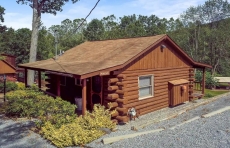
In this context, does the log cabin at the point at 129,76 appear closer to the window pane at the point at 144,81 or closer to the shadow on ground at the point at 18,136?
the window pane at the point at 144,81

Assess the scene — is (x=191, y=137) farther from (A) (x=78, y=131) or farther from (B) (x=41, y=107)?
(B) (x=41, y=107)

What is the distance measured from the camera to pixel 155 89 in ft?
40.4

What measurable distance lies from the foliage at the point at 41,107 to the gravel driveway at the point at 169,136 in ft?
2.66

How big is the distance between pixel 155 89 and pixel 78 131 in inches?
236

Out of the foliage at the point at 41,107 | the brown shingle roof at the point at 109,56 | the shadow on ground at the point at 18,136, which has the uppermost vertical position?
the brown shingle roof at the point at 109,56

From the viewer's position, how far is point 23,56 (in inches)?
1699

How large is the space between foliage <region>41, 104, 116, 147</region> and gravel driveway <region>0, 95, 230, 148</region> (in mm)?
259

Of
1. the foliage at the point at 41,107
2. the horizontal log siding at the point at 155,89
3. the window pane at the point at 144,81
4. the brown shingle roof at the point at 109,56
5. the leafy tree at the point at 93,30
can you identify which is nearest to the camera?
the foliage at the point at 41,107

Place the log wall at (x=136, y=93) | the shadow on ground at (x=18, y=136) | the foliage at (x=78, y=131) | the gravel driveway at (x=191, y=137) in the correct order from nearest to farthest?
the gravel driveway at (x=191, y=137) < the foliage at (x=78, y=131) < the shadow on ground at (x=18, y=136) < the log wall at (x=136, y=93)

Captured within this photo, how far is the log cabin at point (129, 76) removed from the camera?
10.0 metres

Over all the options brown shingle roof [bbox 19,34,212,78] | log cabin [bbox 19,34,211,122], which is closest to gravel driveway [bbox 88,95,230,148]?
log cabin [bbox 19,34,211,122]

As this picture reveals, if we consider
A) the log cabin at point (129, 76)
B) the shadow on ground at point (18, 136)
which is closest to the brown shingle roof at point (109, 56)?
the log cabin at point (129, 76)

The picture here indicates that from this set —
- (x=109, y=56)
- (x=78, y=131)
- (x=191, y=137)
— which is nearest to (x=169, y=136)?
(x=191, y=137)

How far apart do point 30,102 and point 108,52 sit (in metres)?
5.00
